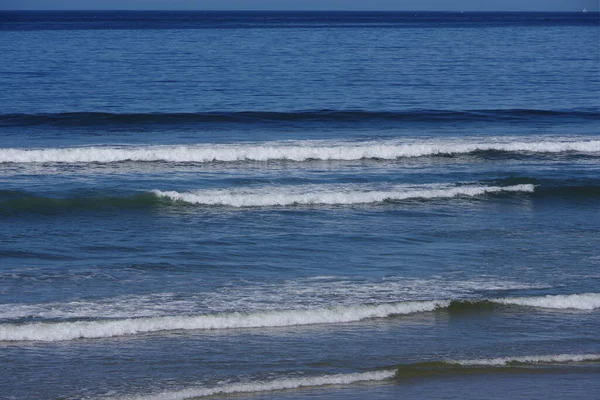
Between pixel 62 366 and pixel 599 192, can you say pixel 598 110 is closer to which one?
pixel 599 192

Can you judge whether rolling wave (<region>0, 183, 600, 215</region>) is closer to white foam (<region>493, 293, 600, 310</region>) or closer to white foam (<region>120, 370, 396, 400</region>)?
white foam (<region>493, 293, 600, 310</region>)

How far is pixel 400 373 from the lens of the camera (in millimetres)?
9281

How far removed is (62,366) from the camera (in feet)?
30.4

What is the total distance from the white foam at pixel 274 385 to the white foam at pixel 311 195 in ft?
26.5

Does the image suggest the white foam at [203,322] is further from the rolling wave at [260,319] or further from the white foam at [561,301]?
the white foam at [561,301]

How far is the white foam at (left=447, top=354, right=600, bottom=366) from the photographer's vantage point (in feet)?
31.3

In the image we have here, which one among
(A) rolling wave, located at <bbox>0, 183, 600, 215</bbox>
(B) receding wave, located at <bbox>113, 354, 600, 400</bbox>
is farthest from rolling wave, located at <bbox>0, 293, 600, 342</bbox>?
(A) rolling wave, located at <bbox>0, 183, 600, 215</bbox>

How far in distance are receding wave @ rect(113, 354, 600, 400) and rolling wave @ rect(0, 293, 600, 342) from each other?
1.51 meters

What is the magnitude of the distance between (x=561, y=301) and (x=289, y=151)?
11.2 m

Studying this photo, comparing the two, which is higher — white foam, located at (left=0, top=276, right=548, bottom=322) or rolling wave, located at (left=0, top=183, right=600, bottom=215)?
rolling wave, located at (left=0, top=183, right=600, bottom=215)

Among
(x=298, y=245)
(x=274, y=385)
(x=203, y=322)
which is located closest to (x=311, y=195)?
(x=298, y=245)

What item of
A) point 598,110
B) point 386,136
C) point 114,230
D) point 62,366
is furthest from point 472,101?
point 62,366

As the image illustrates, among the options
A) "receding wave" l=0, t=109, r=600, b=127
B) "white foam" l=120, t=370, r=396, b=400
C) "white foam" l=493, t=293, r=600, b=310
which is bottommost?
"white foam" l=120, t=370, r=396, b=400

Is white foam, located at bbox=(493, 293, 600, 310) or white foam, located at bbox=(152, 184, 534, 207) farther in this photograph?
white foam, located at bbox=(152, 184, 534, 207)
